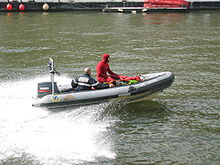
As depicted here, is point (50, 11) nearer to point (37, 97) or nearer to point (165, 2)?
point (165, 2)

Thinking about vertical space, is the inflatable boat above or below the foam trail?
above

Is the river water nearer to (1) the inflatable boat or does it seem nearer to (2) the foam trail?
(2) the foam trail

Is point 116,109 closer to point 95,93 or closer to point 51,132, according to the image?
point 95,93

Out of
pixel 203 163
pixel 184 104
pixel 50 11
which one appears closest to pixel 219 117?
pixel 184 104

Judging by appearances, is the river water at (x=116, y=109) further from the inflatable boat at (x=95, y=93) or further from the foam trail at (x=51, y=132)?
the inflatable boat at (x=95, y=93)

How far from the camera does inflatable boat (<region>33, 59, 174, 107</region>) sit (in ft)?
38.5

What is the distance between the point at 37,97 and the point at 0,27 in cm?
2092

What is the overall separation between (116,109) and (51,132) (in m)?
2.76

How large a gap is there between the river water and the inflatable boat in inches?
13.2

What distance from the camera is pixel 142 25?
31531 millimetres

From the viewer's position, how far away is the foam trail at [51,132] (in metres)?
9.41

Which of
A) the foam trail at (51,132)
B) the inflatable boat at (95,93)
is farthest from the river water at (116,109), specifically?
the inflatable boat at (95,93)

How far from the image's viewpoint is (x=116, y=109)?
1248cm

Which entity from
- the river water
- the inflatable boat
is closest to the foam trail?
the river water
